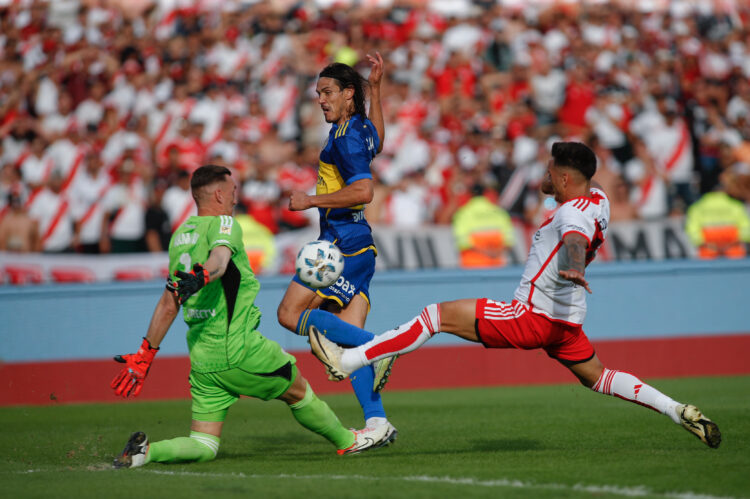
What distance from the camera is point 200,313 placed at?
6199mm

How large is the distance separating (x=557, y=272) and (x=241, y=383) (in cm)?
211

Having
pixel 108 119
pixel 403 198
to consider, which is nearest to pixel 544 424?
pixel 403 198

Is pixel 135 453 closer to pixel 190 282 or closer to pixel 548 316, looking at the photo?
pixel 190 282

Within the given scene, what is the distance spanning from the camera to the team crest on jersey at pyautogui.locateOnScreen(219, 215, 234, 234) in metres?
6.05

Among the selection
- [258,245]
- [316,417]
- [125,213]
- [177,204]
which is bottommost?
[316,417]

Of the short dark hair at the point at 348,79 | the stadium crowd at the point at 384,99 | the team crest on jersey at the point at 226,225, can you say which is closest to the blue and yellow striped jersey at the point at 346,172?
the short dark hair at the point at 348,79

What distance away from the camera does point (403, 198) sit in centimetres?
1496

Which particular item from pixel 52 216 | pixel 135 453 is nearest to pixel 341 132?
pixel 135 453

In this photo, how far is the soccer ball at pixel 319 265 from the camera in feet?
22.0

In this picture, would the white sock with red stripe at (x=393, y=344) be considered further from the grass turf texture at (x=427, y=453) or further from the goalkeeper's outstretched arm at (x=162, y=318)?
the goalkeeper's outstretched arm at (x=162, y=318)

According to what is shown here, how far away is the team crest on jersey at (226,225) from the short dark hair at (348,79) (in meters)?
1.54

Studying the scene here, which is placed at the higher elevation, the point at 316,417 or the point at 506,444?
the point at 316,417

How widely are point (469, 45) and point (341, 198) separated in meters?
12.4

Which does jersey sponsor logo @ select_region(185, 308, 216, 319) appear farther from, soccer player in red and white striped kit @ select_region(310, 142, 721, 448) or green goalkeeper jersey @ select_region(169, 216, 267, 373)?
soccer player in red and white striped kit @ select_region(310, 142, 721, 448)
